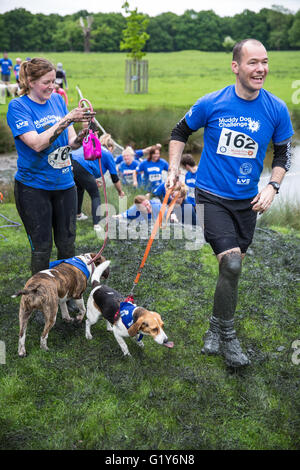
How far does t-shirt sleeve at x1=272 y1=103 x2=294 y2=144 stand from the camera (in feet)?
11.5

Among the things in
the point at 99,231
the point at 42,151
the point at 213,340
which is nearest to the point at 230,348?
the point at 213,340

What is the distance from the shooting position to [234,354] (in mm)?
3693

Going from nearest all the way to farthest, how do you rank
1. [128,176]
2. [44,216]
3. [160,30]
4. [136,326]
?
[136,326] → [44,216] → [128,176] → [160,30]

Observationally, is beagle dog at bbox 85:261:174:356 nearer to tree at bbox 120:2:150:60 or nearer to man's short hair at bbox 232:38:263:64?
man's short hair at bbox 232:38:263:64

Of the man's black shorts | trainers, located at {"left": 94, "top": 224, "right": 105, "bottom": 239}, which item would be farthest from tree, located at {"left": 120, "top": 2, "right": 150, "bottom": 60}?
the man's black shorts

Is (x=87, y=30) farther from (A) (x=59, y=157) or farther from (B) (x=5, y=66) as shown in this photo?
(A) (x=59, y=157)

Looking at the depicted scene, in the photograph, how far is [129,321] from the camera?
3.70 meters

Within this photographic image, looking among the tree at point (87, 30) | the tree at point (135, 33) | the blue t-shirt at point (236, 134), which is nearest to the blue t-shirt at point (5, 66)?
the tree at point (135, 33)

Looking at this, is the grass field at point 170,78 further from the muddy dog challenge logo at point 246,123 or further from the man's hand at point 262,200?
the man's hand at point 262,200

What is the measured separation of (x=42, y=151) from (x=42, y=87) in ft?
1.78

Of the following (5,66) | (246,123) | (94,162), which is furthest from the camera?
(5,66)

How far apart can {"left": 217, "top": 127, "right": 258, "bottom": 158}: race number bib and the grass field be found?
16044 millimetres

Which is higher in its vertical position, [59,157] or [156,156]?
[59,157]

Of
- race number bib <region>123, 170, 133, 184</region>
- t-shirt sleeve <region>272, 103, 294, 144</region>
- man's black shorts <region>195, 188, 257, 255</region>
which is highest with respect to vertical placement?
t-shirt sleeve <region>272, 103, 294, 144</region>
